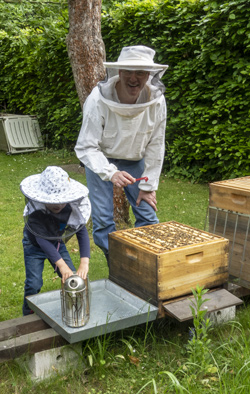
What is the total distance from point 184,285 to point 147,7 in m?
5.72

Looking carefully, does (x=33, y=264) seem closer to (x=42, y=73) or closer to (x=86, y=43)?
(x=86, y=43)

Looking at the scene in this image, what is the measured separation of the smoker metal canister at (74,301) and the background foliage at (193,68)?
13.7 feet

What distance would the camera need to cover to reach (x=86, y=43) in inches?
177

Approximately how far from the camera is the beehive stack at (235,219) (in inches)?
113

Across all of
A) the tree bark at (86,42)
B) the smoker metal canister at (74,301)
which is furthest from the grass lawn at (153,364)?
the tree bark at (86,42)

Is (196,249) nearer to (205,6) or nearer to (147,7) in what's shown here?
(205,6)

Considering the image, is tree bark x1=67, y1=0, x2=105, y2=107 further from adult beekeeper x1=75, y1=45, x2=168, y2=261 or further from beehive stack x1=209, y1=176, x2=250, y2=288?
beehive stack x1=209, y1=176, x2=250, y2=288

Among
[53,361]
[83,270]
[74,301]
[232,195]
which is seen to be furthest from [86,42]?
[53,361]

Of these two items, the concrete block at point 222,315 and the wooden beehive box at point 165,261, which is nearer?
the wooden beehive box at point 165,261

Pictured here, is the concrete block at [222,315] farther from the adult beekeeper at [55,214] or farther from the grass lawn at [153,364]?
the adult beekeeper at [55,214]

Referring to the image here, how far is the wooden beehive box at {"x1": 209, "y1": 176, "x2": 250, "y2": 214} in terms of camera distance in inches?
113

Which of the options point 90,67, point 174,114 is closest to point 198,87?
point 174,114

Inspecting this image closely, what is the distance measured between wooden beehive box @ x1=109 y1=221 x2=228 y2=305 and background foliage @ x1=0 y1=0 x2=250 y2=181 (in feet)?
11.6

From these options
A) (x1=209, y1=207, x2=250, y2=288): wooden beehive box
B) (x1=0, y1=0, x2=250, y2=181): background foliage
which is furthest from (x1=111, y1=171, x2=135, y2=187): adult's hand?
(x1=0, y1=0, x2=250, y2=181): background foliage
